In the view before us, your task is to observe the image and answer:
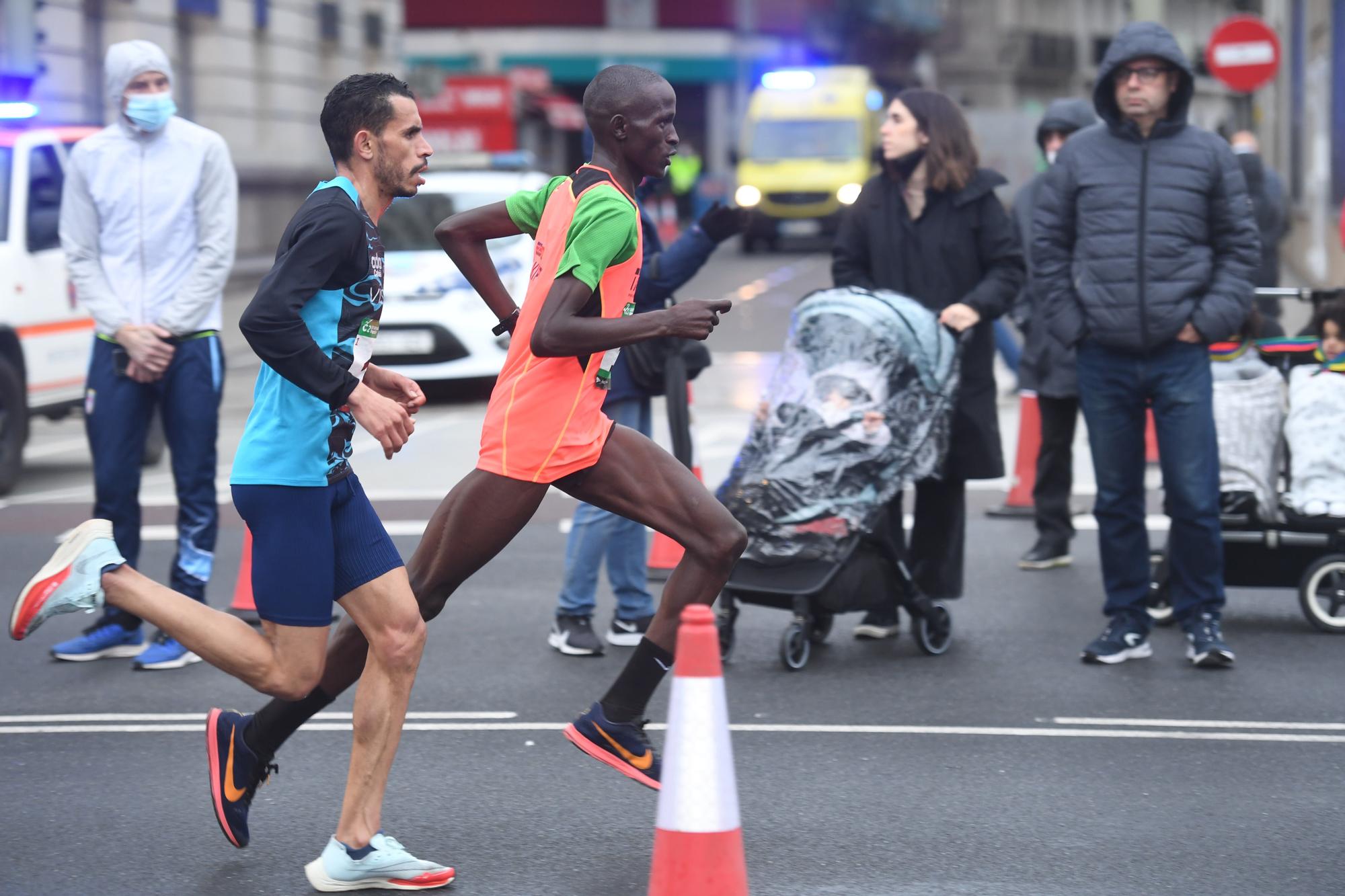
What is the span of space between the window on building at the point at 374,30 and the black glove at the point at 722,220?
30807 millimetres

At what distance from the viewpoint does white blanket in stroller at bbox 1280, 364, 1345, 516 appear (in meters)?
7.07

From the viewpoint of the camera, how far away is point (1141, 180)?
6.47 m

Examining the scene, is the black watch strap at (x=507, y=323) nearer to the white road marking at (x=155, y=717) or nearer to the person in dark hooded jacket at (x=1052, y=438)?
the white road marking at (x=155, y=717)

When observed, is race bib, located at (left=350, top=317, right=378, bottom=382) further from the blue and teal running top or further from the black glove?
the black glove

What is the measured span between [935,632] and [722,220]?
5.65 ft

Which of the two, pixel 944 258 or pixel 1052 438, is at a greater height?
pixel 944 258

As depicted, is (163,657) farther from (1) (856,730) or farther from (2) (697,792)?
(2) (697,792)

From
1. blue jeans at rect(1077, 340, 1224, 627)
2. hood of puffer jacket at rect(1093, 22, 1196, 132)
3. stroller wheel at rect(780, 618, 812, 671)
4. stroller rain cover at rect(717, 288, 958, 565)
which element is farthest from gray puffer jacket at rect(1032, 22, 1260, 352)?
stroller wheel at rect(780, 618, 812, 671)

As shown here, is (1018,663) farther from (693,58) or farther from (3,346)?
(693,58)

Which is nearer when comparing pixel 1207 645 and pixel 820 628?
pixel 1207 645

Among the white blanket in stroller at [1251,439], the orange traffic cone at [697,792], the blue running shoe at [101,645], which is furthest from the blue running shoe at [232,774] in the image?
the white blanket in stroller at [1251,439]

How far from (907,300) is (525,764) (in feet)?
7.66

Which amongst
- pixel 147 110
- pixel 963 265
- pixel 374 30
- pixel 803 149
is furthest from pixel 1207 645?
pixel 374 30

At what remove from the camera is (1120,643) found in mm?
6793
